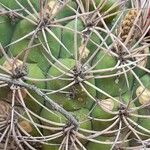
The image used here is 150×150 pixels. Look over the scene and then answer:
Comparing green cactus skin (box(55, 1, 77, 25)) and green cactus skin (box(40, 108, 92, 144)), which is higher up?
green cactus skin (box(55, 1, 77, 25))

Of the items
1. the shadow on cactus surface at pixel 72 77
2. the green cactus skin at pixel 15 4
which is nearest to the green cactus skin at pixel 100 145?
the shadow on cactus surface at pixel 72 77

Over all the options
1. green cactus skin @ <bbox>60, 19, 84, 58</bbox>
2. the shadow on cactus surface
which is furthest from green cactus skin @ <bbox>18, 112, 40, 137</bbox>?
green cactus skin @ <bbox>60, 19, 84, 58</bbox>

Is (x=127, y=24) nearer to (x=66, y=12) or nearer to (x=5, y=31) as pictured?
(x=66, y=12)

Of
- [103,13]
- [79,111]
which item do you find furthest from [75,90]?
[103,13]

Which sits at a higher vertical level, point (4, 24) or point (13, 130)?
point (4, 24)

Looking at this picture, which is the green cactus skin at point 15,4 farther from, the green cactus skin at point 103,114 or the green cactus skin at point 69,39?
the green cactus skin at point 103,114

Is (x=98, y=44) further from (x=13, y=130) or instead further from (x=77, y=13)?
(x=13, y=130)

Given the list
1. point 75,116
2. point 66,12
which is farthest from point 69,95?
point 66,12

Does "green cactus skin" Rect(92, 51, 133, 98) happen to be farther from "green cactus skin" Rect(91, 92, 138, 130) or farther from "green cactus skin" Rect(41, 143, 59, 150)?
"green cactus skin" Rect(41, 143, 59, 150)
